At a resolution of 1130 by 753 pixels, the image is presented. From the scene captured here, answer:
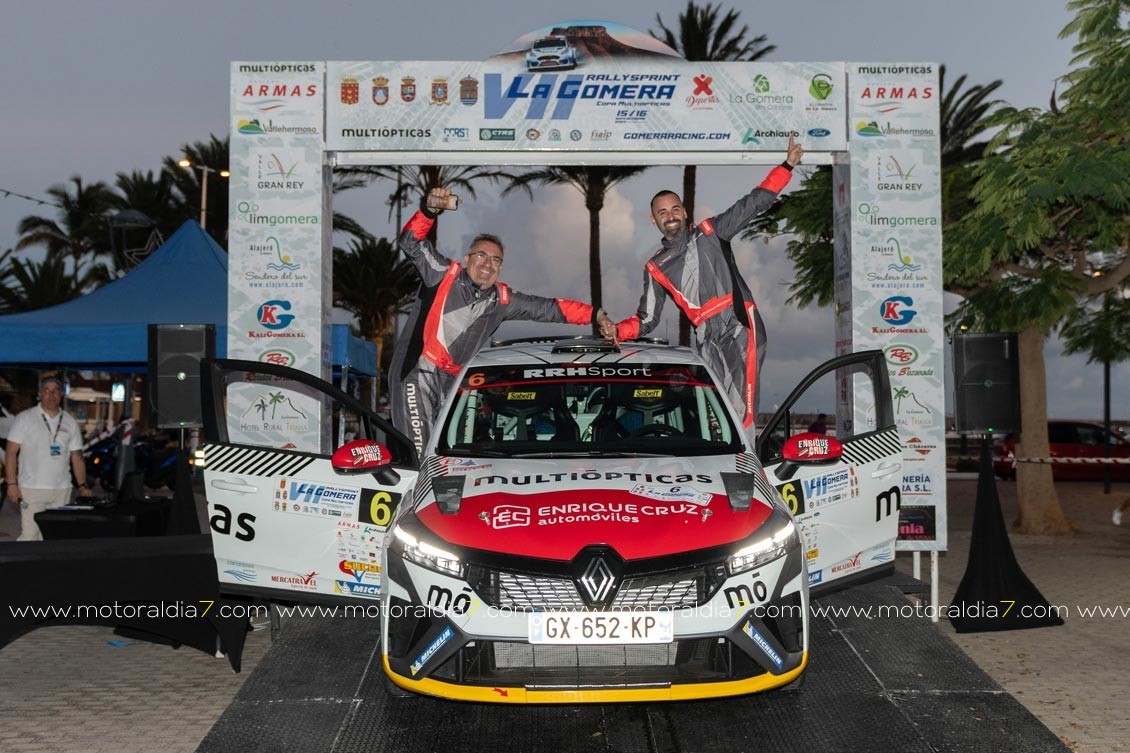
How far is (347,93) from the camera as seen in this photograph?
8602 millimetres

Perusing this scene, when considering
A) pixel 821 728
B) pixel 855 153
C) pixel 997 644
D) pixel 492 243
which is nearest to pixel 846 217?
pixel 855 153

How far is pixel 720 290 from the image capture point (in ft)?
26.6

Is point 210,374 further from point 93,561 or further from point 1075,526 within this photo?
point 1075,526

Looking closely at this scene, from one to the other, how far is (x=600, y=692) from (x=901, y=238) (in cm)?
549

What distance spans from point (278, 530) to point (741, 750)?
249 cm

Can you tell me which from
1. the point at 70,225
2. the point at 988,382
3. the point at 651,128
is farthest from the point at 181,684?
the point at 70,225

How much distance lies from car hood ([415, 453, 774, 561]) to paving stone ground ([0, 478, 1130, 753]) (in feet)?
6.52

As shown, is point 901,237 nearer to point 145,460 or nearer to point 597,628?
point 597,628

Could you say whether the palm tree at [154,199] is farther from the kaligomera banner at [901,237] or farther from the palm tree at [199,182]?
the kaligomera banner at [901,237]

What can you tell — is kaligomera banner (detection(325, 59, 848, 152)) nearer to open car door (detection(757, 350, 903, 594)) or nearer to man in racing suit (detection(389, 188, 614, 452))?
man in racing suit (detection(389, 188, 614, 452))

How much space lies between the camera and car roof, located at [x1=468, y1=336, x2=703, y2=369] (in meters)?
6.09

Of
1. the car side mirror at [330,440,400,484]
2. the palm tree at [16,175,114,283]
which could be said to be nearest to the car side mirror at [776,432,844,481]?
the car side mirror at [330,440,400,484]

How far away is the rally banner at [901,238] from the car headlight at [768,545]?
4.17 meters

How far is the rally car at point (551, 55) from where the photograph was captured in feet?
28.2
